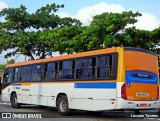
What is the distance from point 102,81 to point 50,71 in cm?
429

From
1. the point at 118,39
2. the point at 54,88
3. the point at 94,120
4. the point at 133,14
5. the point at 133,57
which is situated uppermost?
the point at 133,14

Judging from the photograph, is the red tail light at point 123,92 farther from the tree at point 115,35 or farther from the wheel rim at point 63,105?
the tree at point 115,35

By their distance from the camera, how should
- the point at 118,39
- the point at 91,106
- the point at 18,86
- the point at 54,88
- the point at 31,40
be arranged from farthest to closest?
the point at 31,40
the point at 118,39
the point at 18,86
the point at 54,88
the point at 91,106

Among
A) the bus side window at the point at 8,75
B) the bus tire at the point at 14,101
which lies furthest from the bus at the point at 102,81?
the bus side window at the point at 8,75

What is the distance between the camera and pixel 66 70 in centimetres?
1591

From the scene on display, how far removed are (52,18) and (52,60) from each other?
17758 millimetres

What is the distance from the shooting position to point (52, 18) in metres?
34.4

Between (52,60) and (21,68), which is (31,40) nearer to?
(21,68)

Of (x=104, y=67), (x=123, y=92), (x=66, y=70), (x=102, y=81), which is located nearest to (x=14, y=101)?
(x=66, y=70)

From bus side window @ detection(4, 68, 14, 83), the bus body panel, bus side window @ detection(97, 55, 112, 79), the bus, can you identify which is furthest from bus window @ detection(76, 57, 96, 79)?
bus side window @ detection(4, 68, 14, 83)

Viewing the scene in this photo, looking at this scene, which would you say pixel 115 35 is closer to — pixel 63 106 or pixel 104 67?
pixel 63 106

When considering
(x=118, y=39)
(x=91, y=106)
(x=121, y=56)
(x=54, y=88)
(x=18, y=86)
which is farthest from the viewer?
(x=118, y=39)

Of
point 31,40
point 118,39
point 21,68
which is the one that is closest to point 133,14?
point 118,39

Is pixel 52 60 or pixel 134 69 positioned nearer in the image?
pixel 134 69
